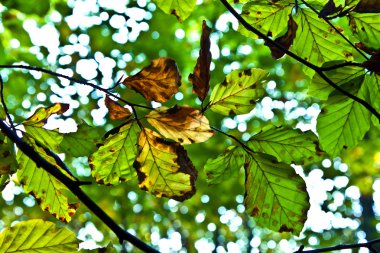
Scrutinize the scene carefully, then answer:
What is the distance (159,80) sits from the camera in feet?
1.70

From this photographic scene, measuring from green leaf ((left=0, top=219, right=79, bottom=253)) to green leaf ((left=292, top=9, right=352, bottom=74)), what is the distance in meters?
0.36

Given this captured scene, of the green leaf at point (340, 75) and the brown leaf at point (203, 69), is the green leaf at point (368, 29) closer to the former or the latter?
the green leaf at point (340, 75)

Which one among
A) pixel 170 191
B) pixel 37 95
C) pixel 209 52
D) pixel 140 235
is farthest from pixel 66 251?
pixel 140 235

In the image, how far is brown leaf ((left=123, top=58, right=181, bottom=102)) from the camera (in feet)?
1.69

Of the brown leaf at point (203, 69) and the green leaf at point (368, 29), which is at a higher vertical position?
the green leaf at point (368, 29)

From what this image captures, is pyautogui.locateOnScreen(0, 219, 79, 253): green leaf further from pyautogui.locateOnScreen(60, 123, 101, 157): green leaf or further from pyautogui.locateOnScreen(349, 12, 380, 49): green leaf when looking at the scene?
pyautogui.locateOnScreen(349, 12, 380, 49): green leaf

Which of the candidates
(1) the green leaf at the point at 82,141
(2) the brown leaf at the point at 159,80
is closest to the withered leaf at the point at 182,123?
(2) the brown leaf at the point at 159,80

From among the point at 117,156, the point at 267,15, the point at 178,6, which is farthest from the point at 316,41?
the point at 117,156

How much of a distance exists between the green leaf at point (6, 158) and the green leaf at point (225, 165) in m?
0.23

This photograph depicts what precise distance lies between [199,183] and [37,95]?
5.89 ft

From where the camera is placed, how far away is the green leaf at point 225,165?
1.96 ft

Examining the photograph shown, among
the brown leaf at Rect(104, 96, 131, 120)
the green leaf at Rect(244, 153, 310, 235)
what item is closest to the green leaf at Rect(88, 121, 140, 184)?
the brown leaf at Rect(104, 96, 131, 120)

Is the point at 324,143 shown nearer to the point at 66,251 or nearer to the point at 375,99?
the point at 375,99

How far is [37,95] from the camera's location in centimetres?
479
